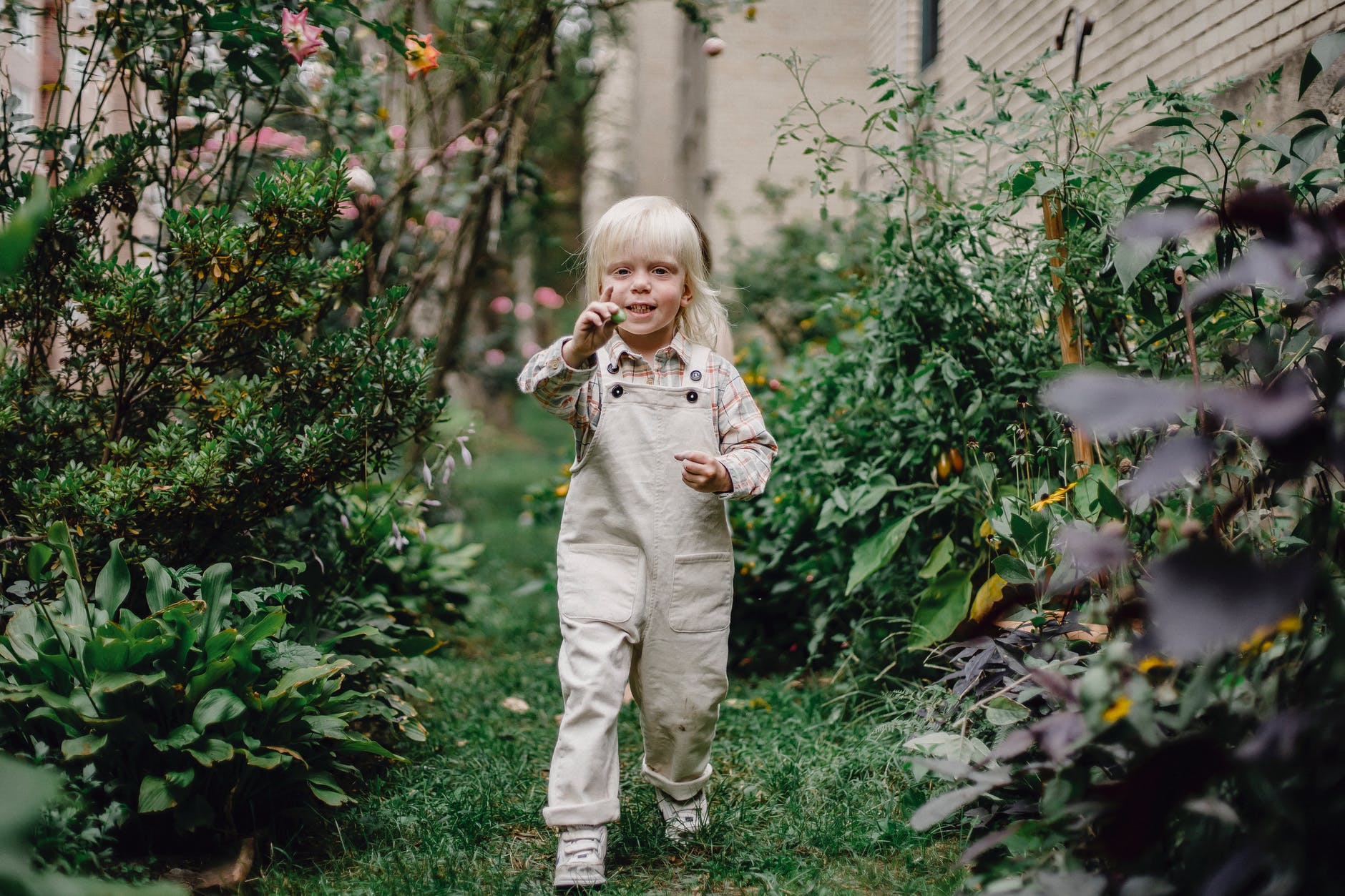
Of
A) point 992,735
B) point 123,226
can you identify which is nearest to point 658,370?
point 992,735

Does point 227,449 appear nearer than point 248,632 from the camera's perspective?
No

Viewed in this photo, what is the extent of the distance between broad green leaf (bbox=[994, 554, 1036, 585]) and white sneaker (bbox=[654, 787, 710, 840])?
93 cm

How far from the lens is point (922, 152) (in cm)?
299

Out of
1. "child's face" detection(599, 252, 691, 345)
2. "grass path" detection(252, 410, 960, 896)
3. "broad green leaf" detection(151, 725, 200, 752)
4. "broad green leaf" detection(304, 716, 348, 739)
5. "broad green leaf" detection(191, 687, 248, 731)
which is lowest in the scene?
"grass path" detection(252, 410, 960, 896)

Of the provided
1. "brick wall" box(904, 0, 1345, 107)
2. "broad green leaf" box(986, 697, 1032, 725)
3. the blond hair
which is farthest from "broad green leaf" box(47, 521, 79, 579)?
"brick wall" box(904, 0, 1345, 107)

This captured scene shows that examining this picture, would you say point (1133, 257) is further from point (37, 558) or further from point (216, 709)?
point (37, 558)

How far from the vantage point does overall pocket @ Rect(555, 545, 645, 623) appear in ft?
7.35

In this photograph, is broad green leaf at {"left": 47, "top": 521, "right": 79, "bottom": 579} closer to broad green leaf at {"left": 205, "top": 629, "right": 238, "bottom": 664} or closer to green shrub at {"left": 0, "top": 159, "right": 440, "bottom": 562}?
green shrub at {"left": 0, "top": 159, "right": 440, "bottom": 562}

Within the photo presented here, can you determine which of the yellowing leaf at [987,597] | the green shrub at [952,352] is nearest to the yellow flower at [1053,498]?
the green shrub at [952,352]

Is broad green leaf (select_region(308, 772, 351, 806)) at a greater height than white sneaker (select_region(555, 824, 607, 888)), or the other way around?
broad green leaf (select_region(308, 772, 351, 806))

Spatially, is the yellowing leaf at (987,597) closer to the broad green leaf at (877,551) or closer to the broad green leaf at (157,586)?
the broad green leaf at (877,551)

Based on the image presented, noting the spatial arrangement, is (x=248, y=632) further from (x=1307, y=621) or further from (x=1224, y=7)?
(x=1224, y=7)

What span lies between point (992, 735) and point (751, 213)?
730 centimetres

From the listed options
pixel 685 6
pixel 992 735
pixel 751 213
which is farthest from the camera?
pixel 751 213
